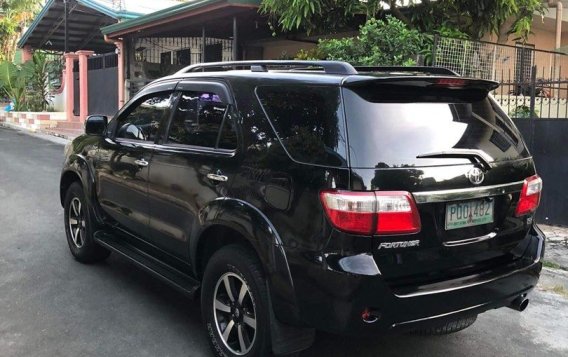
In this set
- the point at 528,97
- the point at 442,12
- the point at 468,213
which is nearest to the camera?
the point at 468,213

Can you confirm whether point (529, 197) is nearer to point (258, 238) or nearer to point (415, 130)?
point (415, 130)

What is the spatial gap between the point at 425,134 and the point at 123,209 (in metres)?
2.65

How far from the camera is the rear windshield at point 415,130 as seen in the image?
2.80m

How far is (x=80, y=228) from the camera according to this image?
540 centimetres

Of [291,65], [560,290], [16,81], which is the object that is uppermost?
[16,81]

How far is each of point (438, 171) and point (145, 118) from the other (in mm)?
2542

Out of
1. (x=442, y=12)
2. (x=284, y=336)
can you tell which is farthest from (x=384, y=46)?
(x=284, y=336)

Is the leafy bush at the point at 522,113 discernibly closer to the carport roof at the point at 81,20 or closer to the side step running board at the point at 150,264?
the side step running board at the point at 150,264

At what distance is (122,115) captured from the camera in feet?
15.9

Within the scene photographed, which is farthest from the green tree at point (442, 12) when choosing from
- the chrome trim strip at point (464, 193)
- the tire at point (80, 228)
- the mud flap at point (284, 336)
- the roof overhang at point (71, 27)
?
the roof overhang at point (71, 27)

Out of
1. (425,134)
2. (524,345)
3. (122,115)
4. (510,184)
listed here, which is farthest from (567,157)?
(122,115)

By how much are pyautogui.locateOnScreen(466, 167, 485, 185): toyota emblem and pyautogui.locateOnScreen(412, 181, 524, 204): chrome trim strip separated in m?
0.04

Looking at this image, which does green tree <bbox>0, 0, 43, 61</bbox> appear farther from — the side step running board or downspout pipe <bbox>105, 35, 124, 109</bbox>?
the side step running board

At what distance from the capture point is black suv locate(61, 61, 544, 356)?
108 inches
